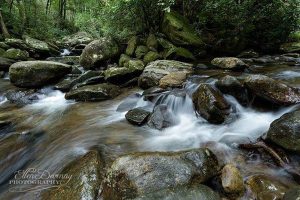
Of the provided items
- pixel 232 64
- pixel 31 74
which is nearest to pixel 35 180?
pixel 31 74

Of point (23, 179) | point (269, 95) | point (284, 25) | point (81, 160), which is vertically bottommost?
point (23, 179)

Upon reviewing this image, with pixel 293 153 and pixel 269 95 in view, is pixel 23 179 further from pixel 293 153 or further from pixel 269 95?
pixel 269 95

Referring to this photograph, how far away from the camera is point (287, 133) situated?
4.12 m

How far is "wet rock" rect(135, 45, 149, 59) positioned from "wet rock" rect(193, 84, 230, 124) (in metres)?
5.34

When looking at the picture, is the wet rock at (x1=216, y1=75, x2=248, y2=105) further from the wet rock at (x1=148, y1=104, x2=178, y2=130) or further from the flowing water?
the wet rock at (x1=148, y1=104, x2=178, y2=130)

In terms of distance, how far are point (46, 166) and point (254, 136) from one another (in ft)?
12.7

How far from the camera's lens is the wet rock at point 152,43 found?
11.2 meters

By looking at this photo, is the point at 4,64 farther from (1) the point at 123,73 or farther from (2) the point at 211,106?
(2) the point at 211,106

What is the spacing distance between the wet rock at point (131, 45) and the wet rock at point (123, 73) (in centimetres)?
206

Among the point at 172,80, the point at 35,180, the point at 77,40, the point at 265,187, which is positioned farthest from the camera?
the point at 77,40

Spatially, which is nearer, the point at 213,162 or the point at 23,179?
the point at 213,162

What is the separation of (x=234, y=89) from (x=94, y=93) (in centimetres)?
391

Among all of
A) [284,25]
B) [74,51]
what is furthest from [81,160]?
[74,51]

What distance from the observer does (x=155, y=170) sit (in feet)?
11.4
